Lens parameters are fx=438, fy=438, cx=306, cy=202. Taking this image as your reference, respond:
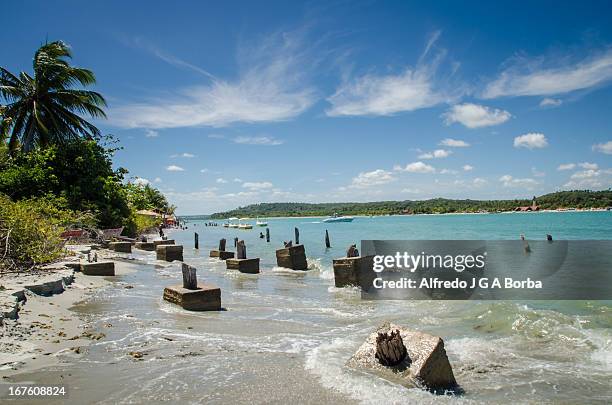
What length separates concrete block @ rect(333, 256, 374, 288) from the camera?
1435cm

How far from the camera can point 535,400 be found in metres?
5.01

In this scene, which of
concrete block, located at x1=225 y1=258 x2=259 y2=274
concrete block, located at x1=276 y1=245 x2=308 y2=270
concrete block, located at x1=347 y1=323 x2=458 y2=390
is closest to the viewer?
concrete block, located at x1=347 y1=323 x2=458 y2=390

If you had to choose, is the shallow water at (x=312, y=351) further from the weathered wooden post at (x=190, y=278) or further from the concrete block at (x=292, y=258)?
the concrete block at (x=292, y=258)

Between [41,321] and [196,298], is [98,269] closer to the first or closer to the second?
[196,298]

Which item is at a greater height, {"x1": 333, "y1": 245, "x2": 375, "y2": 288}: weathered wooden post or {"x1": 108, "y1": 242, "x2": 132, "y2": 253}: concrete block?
{"x1": 108, "y1": 242, "x2": 132, "y2": 253}: concrete block

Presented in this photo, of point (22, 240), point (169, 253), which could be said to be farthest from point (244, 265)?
point (22, 240)

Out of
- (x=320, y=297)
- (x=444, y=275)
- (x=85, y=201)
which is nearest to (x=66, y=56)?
(x=85, y=201)

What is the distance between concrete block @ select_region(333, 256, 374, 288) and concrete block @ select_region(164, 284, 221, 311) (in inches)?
228

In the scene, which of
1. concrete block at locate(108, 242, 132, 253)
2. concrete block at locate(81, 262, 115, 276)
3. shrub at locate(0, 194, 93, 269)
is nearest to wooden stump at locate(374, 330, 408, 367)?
shrub at locate(0, 194, 93, 269)

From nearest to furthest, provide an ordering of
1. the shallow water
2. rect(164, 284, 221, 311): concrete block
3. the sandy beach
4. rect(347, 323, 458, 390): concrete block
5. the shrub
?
the shallow water < rect(347, 323, 458, 390): concrete block < the sandy beach < rect(164, 284, 221, 311): concrete block < the shrub

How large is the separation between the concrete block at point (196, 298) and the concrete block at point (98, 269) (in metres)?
4.18

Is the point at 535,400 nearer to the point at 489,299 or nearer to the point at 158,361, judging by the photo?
the point at 158,361

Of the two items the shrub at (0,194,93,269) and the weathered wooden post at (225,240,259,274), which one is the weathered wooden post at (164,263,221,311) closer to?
the shrub at (0,194,93,269)

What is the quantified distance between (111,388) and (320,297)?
8.37m
